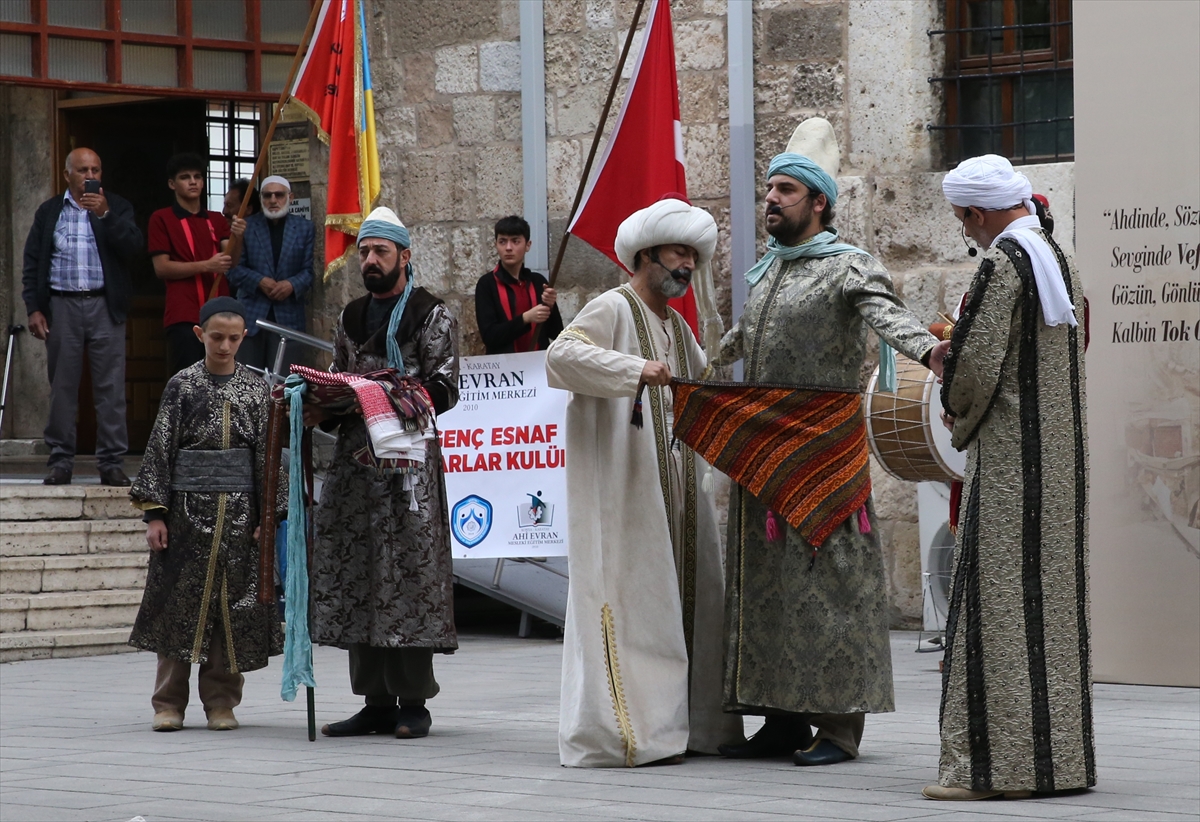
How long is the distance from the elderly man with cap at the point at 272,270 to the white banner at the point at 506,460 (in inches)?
63.4

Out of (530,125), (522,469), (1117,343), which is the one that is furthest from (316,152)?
(1117,343)

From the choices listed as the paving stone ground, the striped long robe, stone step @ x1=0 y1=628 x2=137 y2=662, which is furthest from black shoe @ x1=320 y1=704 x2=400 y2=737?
stone step @ x1=0 y1=628 x2=137 y2=662

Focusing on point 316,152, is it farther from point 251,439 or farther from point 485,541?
point 251,439

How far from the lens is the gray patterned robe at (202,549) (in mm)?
6977

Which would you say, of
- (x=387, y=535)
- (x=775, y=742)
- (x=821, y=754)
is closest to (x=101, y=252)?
(x=387, y=535)

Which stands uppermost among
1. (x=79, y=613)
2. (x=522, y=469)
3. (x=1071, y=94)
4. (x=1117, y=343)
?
(x=1071, y=94)

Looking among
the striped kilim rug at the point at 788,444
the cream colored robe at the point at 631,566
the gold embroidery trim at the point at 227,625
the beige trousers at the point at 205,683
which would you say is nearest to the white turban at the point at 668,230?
the cream colored robe at the point at 631,566

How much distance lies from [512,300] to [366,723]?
3953 millimetres

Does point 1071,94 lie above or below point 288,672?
above

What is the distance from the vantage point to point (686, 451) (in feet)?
19.9

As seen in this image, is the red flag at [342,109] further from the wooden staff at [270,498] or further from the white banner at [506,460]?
the wooden staff at [270,498]

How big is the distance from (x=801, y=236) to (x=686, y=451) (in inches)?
30.1

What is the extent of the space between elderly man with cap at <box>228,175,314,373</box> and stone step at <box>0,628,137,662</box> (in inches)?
80.6

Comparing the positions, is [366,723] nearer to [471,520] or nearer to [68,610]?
[471,520]
